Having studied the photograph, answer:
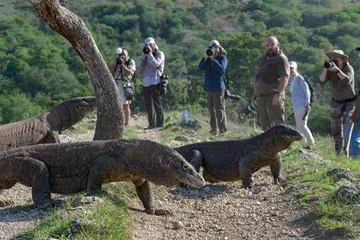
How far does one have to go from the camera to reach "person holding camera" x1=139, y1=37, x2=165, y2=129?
14.0 metres

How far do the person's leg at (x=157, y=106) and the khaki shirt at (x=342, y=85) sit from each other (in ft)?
12.7

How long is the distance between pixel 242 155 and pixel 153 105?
5594 mm

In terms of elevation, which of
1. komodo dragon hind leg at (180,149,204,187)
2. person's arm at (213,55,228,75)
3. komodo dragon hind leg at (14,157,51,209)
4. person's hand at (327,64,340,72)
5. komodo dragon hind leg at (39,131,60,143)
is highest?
person's hand at (327,64,340,72)

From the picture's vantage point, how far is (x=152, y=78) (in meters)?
14.3

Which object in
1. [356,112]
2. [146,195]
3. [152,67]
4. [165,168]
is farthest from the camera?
[152,67]

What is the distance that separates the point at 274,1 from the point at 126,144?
89.4m

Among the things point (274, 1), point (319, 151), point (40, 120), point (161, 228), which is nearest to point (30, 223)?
point (161, 228)

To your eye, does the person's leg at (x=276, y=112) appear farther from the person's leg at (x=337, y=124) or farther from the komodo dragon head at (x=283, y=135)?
the komodo dragon head at (x=283, y=135)

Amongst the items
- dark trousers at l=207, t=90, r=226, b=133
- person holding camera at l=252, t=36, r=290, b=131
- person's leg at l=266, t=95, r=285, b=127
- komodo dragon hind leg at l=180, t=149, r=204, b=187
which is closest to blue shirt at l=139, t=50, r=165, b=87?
dark trousers at l=207, t=90, r=226, b=133

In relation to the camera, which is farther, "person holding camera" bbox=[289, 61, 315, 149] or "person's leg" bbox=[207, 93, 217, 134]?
"person's leg" bbox=[207, 93, 217, 134]

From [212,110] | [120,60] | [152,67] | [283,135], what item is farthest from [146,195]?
[152,67]

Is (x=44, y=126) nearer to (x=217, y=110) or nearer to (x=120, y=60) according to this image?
(x=120, y=60)

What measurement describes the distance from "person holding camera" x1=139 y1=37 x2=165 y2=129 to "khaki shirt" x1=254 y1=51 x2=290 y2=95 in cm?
260

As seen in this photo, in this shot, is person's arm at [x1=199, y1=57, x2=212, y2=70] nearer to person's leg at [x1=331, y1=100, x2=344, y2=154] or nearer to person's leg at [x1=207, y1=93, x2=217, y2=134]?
person's leg at [x1=207, y1=93, x2=217, y2=134]
